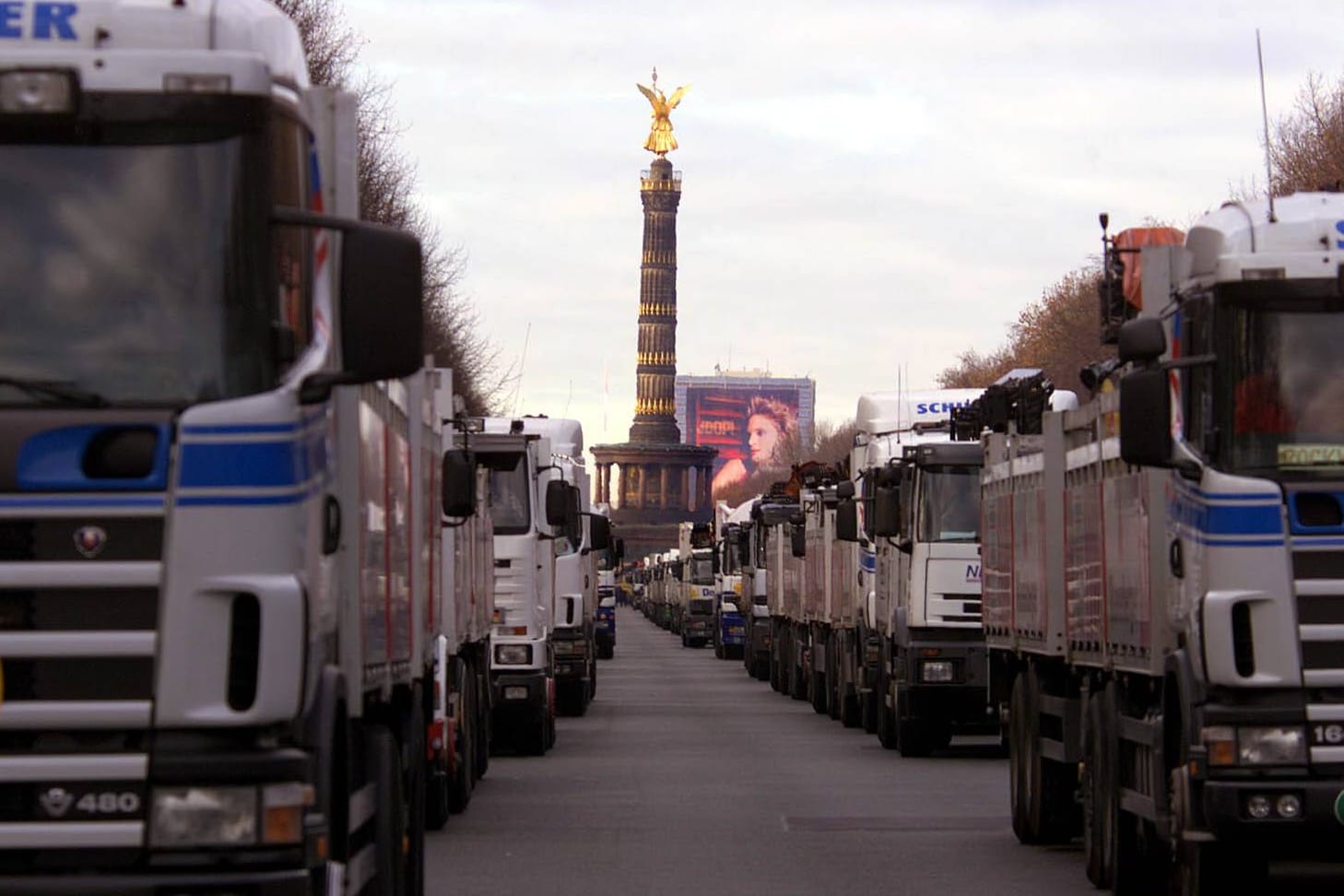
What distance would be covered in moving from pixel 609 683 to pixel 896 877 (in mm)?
37227

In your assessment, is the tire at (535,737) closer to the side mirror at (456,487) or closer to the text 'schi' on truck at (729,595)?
the side mirror at (456,487)

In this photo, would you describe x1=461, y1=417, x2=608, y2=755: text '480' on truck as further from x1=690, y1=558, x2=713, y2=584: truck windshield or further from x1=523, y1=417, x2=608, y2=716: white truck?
x1=690, y1=558, x2=713, y2=584: truck windshield

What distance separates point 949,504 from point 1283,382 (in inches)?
638

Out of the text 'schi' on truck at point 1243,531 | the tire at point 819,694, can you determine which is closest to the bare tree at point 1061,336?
the tire at point 819,694

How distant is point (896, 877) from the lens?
16250 mm

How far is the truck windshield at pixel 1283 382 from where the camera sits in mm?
11805

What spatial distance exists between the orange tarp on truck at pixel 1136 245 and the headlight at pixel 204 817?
7.43 meters

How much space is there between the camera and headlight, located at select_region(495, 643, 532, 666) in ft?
91.5

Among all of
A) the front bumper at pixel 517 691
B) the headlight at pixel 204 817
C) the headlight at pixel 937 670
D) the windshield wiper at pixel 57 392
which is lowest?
the headlight at pixel 204 817

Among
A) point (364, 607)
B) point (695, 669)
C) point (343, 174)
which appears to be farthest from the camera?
point (695, 669)

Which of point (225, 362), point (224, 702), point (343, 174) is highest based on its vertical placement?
point (343, 174)

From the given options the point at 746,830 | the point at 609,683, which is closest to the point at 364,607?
the point at 746,830

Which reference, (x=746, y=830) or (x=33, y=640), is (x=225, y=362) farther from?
(x=746, y=830)

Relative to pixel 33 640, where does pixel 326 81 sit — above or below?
above
